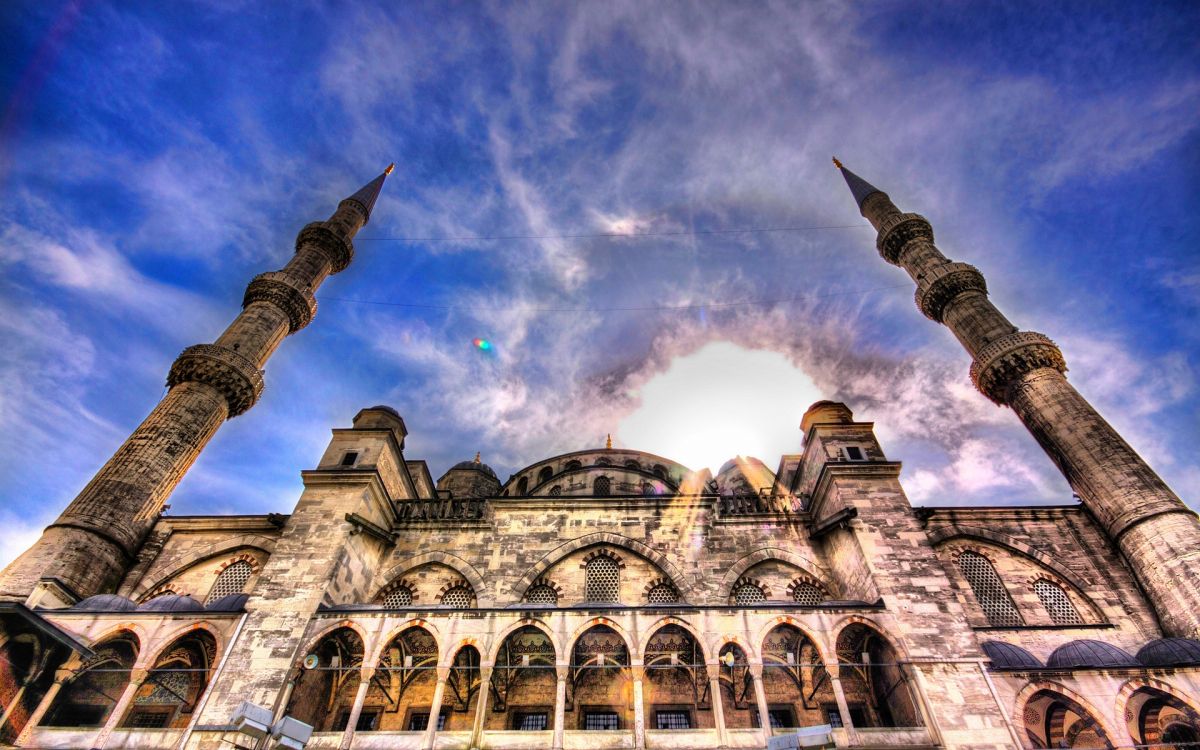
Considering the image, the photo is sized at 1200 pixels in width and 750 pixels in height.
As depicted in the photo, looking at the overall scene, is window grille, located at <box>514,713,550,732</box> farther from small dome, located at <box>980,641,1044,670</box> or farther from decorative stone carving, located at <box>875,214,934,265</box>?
decorative stone carving, located at <box>875,214,934,265</box>

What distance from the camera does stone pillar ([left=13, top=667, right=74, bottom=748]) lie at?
9.88 metres

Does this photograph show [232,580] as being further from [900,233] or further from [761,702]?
[900,233]

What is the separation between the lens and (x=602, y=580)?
1428cm

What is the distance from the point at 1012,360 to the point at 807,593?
10.2 metres

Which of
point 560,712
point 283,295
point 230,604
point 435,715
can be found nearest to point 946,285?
point 560,712

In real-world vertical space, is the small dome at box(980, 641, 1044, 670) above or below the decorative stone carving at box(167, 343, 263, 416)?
below

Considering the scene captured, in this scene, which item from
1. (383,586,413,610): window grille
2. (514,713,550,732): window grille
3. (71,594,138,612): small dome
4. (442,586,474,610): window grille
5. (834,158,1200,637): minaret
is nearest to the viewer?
(71,594,138,612): small dome

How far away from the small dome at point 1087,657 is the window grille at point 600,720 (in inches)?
345

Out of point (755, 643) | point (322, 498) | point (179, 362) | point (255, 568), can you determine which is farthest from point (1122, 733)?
point (179, 362)

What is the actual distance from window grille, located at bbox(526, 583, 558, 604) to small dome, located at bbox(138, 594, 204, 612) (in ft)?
23.0

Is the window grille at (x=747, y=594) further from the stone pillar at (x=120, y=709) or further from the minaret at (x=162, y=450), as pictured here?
the minaret at (x=162, y=450)

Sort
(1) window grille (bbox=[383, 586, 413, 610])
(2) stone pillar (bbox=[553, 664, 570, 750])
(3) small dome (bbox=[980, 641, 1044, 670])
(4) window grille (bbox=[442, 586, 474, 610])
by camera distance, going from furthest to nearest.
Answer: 1. (1) window grille (bbox=[383, 586, 413, 610])
2. (4) window grille (bbox=[442, 586, 474, 610])
3. (3) small dome (bbox=[980, 641, 1044, 670])
4. (2) stone pillar (bbox=[553, 664, 570, 750])

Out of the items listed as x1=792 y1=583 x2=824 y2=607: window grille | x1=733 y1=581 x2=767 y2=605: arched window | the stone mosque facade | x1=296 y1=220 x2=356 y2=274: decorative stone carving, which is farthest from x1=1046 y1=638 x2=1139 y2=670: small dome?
x1=296 y1=220 x2=356 y2=274: decorative stone carving

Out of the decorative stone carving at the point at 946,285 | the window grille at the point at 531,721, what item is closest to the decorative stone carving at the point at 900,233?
the decorative stone carving at the point at 946,285
